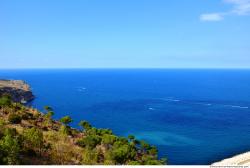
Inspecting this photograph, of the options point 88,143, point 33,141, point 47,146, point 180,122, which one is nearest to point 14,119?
point 88,143

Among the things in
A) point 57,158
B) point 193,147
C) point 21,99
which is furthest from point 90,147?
point 21,99

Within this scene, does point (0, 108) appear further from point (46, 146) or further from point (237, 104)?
point (237, 104)

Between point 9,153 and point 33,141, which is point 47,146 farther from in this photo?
point 9,153

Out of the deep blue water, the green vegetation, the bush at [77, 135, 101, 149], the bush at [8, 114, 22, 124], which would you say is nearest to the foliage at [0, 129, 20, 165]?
the green vegetation

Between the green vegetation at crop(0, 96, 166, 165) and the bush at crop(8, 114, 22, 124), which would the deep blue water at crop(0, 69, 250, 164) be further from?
the bush at crop(8, 114, 22, 124)

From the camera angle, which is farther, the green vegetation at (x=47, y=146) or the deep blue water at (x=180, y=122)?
the deep blue water at (x=180, y=122)

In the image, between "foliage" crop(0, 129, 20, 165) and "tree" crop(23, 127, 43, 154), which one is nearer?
"foliage" crop(0, 129, 20, 165)

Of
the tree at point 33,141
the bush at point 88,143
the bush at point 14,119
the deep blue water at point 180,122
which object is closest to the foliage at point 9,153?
the tree at point 33,141

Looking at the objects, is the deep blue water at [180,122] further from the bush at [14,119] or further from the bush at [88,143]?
the bush at [14,119]

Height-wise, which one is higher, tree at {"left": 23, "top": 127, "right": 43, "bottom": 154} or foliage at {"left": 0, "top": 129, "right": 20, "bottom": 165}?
foliage at {"left": 0, "top": 129, "right": 20, "bottom": 165}
